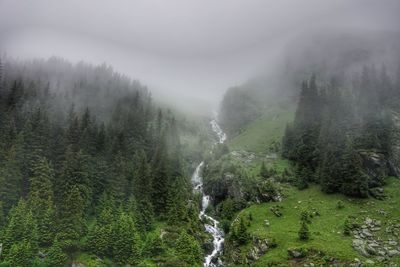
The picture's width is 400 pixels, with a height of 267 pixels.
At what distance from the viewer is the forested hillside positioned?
285ft

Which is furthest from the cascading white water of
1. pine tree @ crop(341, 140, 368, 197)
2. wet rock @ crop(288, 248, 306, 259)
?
pine tree @ crop(341, 140, 368, 197)

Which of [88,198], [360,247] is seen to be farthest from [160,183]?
[360,247]

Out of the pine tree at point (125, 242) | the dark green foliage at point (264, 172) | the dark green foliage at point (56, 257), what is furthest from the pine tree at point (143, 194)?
the dark green foliage at point (264, 172)

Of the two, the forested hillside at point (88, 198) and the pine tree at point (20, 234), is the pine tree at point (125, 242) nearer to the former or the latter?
the forested hillside at point (88, 198)

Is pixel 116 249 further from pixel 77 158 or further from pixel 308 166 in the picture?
pixel 308 166

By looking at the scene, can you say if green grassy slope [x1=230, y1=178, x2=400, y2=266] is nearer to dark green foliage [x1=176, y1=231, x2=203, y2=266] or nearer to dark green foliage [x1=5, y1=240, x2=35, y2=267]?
dark green foliage [x1=176, y1=231, x2=203, y2=266]

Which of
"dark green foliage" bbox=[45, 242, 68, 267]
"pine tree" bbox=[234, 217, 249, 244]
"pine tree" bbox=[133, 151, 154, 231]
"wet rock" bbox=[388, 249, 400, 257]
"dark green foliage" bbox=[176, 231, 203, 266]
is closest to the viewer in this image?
"dark green foliage" bbox=[45, 242, 68, 267]

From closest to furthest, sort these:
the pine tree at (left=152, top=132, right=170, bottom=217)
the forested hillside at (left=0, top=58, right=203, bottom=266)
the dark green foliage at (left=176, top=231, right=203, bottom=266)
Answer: the forested hillside at (left=0, top=58, right=203, bottom=266)
the dark green foliage at (left=176, top=231, right=203, bottom=266)
the pine tree at (left=152, top=132, right=170, bottom=217)

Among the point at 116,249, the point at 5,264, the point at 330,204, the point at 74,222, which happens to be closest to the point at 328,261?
the point at 330,204

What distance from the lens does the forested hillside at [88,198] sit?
8675cm

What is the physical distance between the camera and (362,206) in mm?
108000

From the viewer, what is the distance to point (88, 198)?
104938 millimetres

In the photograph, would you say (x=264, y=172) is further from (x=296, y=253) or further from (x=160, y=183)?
(x=296, y=253)

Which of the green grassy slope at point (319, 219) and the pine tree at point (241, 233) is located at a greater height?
the green grassy slope at point (319, 219)
